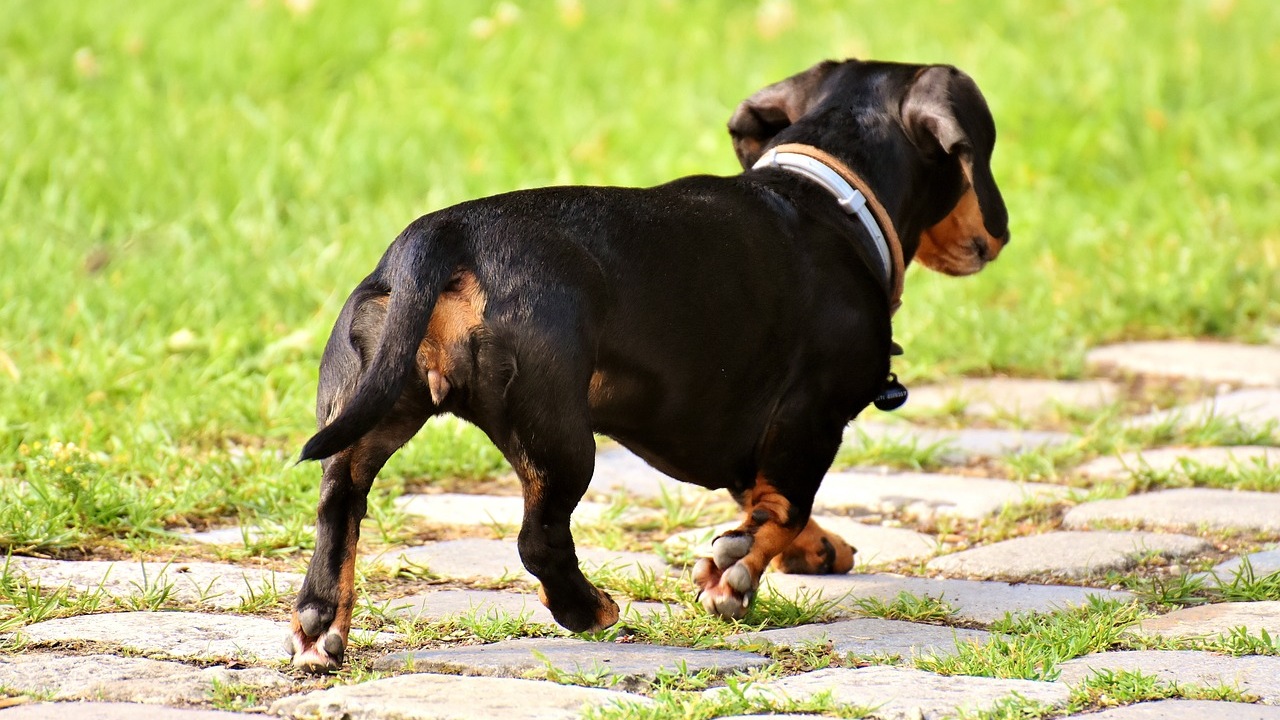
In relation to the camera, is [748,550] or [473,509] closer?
[748,550]

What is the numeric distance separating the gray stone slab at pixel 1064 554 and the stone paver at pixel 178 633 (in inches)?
49.5

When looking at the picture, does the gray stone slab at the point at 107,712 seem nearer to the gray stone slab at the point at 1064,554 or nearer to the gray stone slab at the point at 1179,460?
the gray stone slab at the point at 1064,554

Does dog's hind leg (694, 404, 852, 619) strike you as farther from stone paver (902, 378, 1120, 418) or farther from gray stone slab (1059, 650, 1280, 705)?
stone paver (902, 378, 1120, 418)

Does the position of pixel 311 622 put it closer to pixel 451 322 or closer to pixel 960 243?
pixel 451 322

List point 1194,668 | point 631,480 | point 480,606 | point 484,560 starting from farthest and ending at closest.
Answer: point 631,480
point 484,560
point 480,606
point 1194,668

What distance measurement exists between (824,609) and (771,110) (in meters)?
1.24

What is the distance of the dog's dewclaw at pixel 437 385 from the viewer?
2.48 metres

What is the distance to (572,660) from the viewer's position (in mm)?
2502

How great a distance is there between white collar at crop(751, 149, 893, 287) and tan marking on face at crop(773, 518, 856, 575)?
537 millimetres

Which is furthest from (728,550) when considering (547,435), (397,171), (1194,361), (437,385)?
(397,171)

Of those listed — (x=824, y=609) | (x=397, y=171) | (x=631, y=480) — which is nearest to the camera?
(x=824, y=609)

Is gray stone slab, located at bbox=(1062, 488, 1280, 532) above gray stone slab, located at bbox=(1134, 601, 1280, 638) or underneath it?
above

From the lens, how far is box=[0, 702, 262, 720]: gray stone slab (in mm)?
2166

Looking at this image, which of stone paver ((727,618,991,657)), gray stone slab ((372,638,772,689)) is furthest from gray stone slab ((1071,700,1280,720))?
gray stone slab ((372,638,772,689))
